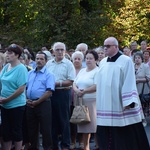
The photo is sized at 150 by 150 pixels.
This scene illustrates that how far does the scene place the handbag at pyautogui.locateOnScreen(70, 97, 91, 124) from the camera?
38.2 feet

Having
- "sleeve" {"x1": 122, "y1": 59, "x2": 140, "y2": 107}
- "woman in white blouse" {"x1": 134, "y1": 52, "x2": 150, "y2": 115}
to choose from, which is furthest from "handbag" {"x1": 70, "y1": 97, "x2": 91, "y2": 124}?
"woman in white blouse" {"x1": 134, "y1": 52, "x2": 150, "y2": 115}

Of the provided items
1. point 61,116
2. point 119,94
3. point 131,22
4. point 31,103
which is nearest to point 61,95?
point 61,116

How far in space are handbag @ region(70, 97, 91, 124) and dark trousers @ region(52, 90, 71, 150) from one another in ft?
1.02

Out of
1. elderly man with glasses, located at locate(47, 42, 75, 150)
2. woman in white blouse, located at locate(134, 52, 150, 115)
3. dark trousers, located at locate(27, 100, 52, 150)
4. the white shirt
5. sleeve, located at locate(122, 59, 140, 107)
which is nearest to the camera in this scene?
sleeve, located at locate(122, 59, 140, 107)

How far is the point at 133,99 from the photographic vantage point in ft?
32.4

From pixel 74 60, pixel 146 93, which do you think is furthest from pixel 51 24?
pixel 74 60

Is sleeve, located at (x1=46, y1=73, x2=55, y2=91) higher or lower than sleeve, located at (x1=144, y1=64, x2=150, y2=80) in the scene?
higher

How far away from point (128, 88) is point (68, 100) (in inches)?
88.7

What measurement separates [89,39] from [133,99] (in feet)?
46.8

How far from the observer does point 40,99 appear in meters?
11.2

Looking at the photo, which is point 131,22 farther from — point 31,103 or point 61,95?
point 31,103

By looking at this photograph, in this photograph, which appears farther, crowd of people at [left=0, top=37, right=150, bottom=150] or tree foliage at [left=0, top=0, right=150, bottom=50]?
tree foliage at [left=0, top=0, right=150, bottom=50]

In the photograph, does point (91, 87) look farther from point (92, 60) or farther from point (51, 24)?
point (51, 24)

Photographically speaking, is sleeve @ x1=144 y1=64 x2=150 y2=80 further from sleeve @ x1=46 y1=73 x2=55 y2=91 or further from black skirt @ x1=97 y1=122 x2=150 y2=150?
black skirt @ x1=97 y1=122 x2=150 y2=150
